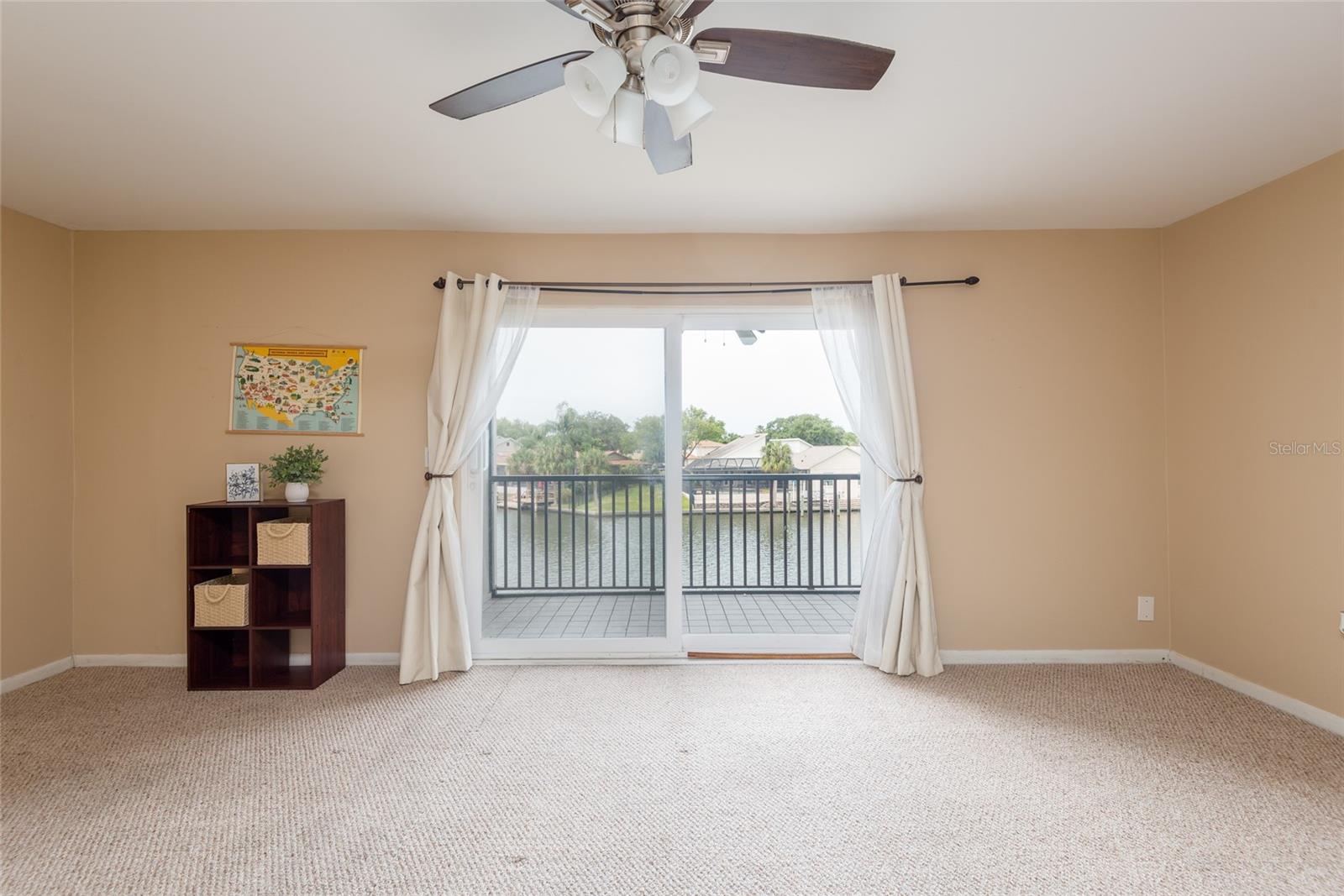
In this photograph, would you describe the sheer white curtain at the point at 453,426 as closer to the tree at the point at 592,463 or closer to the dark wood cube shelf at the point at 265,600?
the dark wood cube shelf at the point at 265,600

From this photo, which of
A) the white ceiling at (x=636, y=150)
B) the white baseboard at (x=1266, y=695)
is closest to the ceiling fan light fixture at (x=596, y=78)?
the white ceiling at (x=636, y=150)

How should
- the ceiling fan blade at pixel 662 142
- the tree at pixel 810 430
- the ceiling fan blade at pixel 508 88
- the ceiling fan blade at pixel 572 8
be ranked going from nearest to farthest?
the ceiling fan blade at pixel 572 8 < the ceiling fan blade at pixel 508 88 < the ceiling fan blade at pixel 662 142 < the tree at pixel 810 430

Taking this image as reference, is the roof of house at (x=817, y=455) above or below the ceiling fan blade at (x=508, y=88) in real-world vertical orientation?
below

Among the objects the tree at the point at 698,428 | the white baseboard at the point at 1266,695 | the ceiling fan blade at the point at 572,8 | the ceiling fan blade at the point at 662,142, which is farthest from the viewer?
the tree at the point at 698,428

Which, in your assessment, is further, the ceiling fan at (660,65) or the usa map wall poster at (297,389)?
the usa map wall poster at (297,389)

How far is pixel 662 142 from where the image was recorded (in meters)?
1.79

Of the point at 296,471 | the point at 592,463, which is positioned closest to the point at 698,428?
the point at 592,463

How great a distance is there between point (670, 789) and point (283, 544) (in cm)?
219

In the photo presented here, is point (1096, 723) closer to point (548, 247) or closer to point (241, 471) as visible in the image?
point (548, 247)

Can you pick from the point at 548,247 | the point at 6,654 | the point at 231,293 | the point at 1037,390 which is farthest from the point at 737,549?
the point at 6,654

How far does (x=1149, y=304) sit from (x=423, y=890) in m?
4.19

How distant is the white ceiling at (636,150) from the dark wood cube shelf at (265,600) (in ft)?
5.03

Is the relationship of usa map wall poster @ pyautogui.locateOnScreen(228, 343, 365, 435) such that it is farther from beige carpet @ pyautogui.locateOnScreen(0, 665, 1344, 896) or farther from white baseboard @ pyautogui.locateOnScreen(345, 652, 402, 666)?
beige carpet @ pyautogui.locateOnScreen(0, 665, 1344, 896)

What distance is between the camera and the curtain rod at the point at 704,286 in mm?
3336
